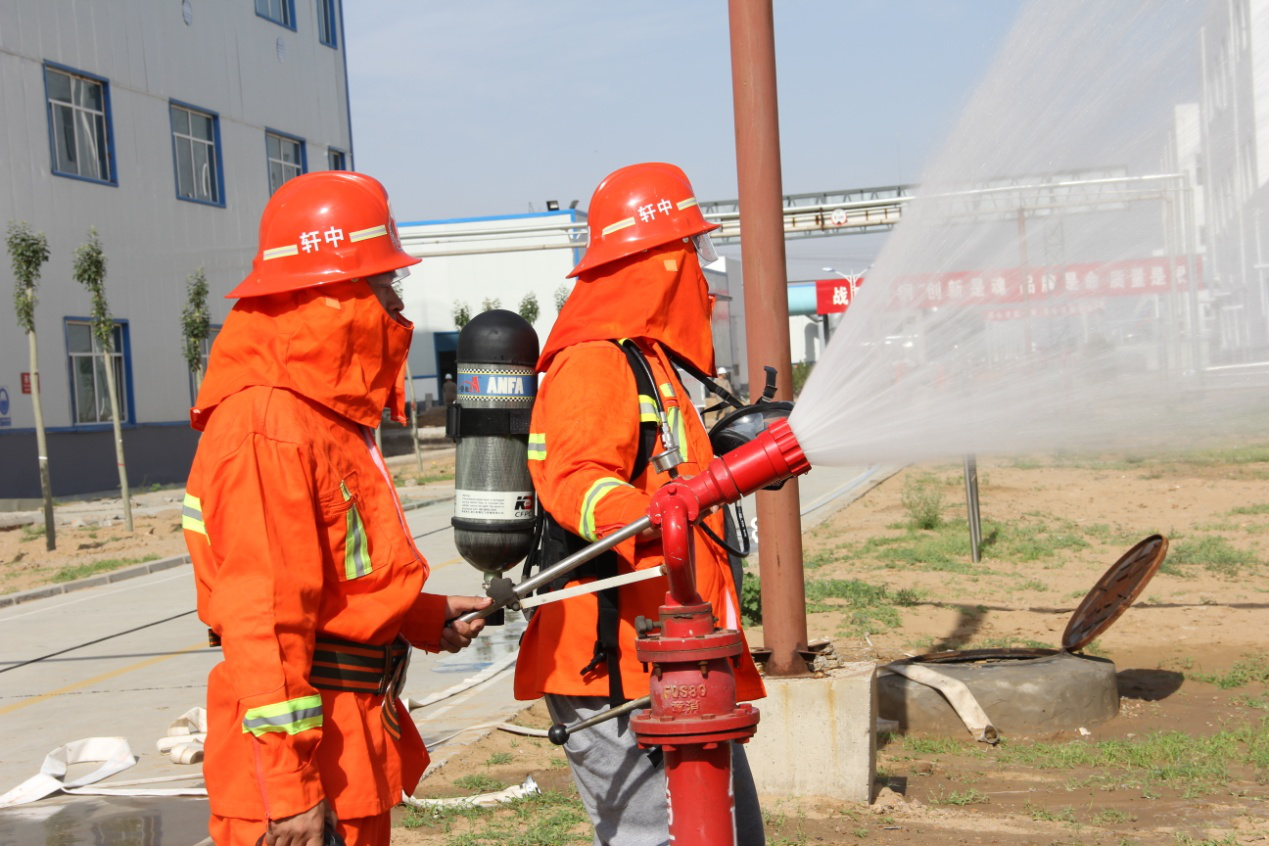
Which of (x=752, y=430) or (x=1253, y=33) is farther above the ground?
(x=1253, y=33)

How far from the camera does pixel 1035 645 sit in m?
7.28

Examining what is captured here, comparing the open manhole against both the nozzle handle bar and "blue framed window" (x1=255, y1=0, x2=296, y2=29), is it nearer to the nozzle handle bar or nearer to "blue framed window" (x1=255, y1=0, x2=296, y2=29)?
the nozzle handle bar

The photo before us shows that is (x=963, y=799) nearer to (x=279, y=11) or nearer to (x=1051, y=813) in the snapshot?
(x=1051, y=813)

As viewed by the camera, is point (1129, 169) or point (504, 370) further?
point (504, 370)

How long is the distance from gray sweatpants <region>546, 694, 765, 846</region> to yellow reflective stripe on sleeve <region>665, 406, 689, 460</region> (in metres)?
0.61

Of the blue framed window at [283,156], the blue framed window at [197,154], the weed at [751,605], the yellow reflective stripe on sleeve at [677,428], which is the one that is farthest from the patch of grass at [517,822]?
the blue framed window at [283,156]

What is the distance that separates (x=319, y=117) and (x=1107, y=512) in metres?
21.0

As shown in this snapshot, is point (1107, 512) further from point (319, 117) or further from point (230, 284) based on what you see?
point (319, 117)

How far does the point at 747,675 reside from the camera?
9.61 feet

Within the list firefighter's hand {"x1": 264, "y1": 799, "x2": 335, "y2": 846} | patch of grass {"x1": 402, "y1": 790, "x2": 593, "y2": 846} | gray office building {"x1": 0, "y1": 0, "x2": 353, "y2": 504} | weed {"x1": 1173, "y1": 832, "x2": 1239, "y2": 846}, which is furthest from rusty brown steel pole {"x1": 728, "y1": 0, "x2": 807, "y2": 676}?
gray office building {"x1": 0, "y1": 0, "x2": 353, "y2": 504}

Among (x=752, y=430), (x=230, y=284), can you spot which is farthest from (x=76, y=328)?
(x=752, y=430)

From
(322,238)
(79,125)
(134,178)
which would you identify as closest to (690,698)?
(322,238)

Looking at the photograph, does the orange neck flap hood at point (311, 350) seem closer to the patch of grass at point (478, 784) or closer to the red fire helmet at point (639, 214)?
the red fire helmet at point (639, 214)

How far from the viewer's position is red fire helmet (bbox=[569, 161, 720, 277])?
303cm
